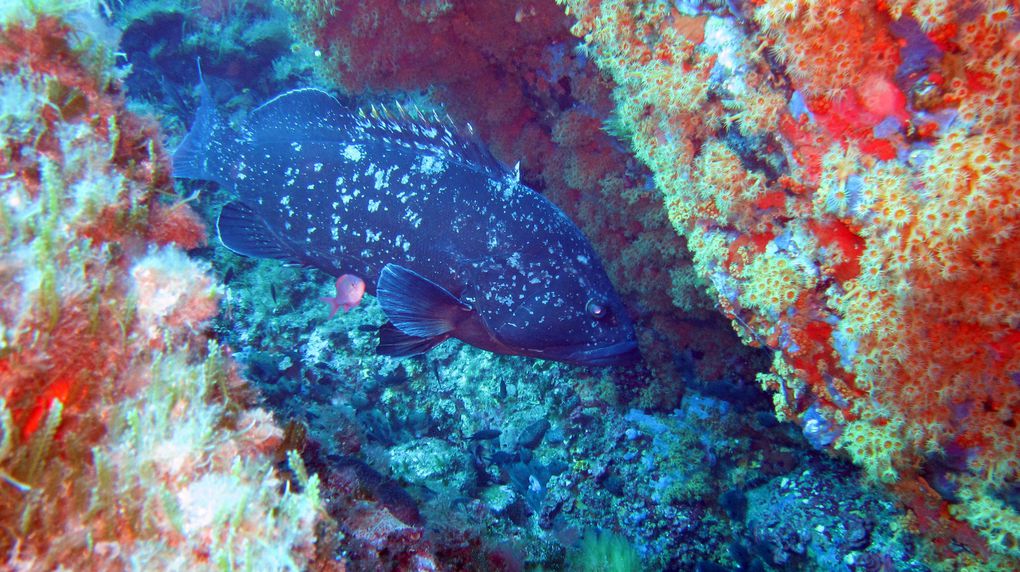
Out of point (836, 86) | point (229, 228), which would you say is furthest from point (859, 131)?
point (229, 228)

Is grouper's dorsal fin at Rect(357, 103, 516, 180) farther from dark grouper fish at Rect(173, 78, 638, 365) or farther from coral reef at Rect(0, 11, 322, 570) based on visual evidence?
coral reef at Rect(0, 11, 322, 570)

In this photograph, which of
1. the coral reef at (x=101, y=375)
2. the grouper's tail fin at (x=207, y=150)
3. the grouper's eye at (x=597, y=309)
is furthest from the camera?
the grouper's tail fin at (x=207, y=150)

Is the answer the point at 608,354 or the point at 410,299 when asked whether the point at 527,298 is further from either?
the point at 410,299

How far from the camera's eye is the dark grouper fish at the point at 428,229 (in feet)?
12.1

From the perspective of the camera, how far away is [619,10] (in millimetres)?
3176

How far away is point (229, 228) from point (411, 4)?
273 centimetres

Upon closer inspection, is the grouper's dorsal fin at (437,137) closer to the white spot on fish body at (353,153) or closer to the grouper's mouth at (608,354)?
the white spot on fish body at (353,153)

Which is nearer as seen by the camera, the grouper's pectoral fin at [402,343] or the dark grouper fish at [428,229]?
the dark grouper fish at [428,229]

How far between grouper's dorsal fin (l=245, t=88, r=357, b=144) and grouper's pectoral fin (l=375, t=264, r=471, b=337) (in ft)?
4.31

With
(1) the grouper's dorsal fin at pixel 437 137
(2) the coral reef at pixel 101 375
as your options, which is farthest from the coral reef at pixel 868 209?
(2) the coral reef at pixel 101 375

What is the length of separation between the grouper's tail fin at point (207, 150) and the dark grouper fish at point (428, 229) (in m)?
0.03

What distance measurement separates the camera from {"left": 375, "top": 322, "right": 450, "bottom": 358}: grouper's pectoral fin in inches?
158

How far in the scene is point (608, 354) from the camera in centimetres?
362

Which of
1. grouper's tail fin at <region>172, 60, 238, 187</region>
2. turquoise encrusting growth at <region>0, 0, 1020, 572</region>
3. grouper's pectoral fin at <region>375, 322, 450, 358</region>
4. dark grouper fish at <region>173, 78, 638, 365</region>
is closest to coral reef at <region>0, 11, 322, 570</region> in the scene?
turquoise encrusting growth at <region>0, 0, 1020, 572</region>
